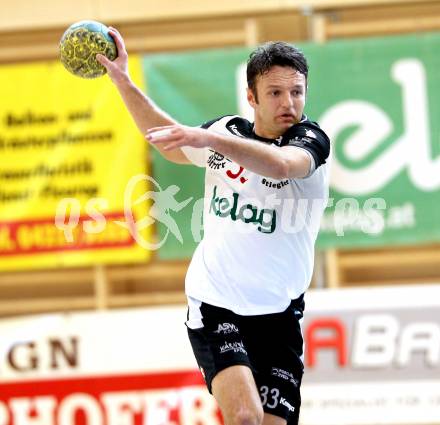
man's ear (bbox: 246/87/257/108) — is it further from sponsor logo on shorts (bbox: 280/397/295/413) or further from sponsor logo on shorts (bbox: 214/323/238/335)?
sponsor logo on shorts (bbox: 280/397/295/413)

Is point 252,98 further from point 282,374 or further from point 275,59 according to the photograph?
point 282,374

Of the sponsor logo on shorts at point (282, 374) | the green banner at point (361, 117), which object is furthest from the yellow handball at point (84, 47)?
the green banner at point (361, 117)

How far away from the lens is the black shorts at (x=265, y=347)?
4469mm

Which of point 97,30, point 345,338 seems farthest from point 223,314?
point 345,338

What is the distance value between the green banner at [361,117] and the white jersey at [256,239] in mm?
3574

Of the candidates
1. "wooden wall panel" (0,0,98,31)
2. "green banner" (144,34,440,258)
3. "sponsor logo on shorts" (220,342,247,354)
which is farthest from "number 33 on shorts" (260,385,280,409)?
"wooden wall panel" (0,0,98,31)

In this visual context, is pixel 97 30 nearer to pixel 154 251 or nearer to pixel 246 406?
pixel 246 406

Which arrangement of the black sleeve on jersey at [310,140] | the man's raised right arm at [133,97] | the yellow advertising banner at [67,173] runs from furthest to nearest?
the yellow advertising banner at [67,173] → the man's raised right arm at [133,97] → the black sleeve on jersey at [310,140]

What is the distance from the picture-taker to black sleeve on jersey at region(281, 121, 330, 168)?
4.28 metres

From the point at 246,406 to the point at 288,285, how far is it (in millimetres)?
622

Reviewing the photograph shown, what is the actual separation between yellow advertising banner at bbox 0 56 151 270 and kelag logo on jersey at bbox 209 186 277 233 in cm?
378

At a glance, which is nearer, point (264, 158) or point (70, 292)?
point (264, 158)

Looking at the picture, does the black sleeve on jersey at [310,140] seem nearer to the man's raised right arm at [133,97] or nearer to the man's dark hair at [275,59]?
the man's dark hair at [275,59]

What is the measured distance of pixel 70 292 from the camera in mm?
9141
